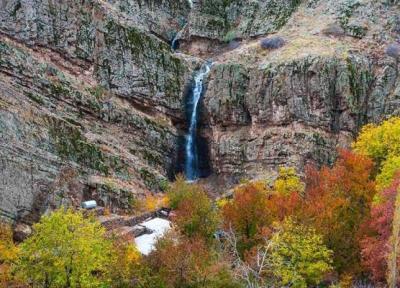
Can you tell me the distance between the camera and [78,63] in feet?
219

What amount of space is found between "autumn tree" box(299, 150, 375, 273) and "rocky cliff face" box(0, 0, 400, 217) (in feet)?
60.6

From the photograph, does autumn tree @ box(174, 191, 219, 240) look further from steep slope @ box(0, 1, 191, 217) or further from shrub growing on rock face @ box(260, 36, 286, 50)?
shrub growing on rock face @ box(260, 36, 286, 50)

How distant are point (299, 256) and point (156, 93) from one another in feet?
128

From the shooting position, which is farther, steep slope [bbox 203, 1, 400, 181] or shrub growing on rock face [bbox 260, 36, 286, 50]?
shrub growing on rock face [bbox 260, 36, 286, 50]

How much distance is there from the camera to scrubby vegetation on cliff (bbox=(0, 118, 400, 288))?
34.4 meters

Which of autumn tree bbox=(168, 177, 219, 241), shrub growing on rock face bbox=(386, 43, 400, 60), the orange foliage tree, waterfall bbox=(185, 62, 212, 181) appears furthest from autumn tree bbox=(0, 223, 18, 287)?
shrub growing on rock face bbox=(386, 43, 400, 60)

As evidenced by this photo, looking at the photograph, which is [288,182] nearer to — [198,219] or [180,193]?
[180,193]

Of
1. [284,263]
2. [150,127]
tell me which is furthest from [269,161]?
[284,263]

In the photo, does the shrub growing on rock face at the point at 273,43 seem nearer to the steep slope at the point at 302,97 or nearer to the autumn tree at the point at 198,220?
the steep slope at the point at 302,97

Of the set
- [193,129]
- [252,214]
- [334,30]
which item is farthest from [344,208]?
[334,30]

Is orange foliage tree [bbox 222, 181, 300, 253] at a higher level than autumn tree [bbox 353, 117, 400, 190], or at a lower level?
lower

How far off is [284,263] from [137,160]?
31515 mm

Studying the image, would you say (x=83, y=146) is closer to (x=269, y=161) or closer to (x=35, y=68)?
(x=35, y=68)

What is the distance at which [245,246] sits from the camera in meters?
43.2
